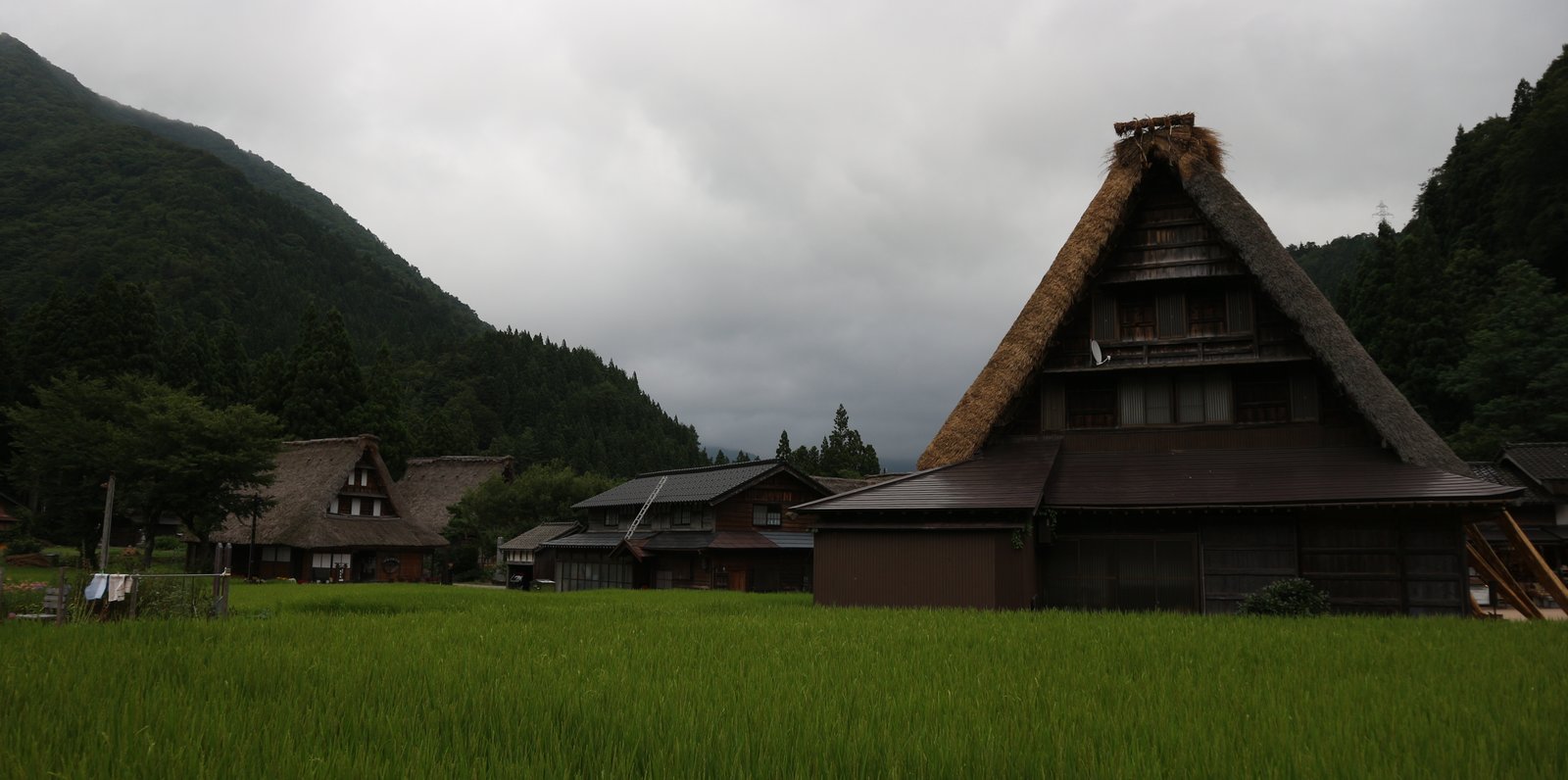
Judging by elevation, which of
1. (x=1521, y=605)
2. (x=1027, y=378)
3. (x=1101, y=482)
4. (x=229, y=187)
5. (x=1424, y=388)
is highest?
(x=229, y=187)

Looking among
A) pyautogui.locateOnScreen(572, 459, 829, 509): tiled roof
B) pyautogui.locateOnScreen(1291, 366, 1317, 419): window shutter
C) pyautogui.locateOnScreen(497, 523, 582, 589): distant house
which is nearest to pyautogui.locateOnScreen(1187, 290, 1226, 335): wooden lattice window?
pyautogui.locateOnScreen(1291, 366, 1317, 419): window shutter

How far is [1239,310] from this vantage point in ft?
63.9

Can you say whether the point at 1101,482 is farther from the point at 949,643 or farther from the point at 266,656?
the point at 266,656

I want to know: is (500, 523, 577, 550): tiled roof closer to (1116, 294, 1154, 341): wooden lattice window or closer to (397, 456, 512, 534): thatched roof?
(397, 456, 512, 534): thatched roof

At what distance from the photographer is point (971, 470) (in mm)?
19609

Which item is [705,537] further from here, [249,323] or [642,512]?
[249,323]

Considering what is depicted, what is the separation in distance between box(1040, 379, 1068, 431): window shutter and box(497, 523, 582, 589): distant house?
3080cm

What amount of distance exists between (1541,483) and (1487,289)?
18.8m

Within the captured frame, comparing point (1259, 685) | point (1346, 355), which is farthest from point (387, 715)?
point (1346, 355)

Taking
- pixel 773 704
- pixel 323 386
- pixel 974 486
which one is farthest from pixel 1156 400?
pixel 323 386

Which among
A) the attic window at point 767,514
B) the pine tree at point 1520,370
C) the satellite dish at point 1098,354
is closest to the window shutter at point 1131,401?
the satellite dish at point 1098,354

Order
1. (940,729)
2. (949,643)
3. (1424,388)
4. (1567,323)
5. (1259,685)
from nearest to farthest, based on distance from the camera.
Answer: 1. (940,729)
2. (1259,685)
3. (949,643)
4. (1567,323)
5. (1424,388)

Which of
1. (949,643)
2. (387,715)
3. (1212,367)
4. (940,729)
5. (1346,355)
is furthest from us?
(1212,367)

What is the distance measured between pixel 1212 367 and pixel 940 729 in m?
16.4
